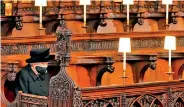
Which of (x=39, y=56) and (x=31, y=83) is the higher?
(x=39, y=56)

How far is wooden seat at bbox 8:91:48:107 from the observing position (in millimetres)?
5671

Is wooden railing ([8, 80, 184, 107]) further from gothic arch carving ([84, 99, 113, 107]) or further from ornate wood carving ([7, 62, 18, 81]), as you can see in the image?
ornate wood carving ([7, 62, 18, 81])

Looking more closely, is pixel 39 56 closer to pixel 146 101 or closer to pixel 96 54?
pixel 146 101

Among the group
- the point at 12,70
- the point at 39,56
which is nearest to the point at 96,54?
the point at 12,70

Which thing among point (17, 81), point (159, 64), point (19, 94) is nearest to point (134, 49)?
point (159, 64)

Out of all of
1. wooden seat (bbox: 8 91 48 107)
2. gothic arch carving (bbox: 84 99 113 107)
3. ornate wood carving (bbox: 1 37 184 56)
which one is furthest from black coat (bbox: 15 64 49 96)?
ornate wood carving (bbox: 1 37 184 56)

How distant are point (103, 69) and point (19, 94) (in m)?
1.78

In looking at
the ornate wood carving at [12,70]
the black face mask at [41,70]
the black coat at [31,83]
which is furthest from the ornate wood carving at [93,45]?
the black face mask at [41,70]

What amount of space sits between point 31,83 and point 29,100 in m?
0.60

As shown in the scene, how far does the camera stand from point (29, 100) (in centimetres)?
589

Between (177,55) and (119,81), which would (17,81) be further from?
(177,55)

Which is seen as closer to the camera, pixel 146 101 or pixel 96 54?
pixel 146 101

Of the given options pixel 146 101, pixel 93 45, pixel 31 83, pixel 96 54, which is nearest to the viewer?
pixel 146 101

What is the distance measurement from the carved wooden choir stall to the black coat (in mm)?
221
